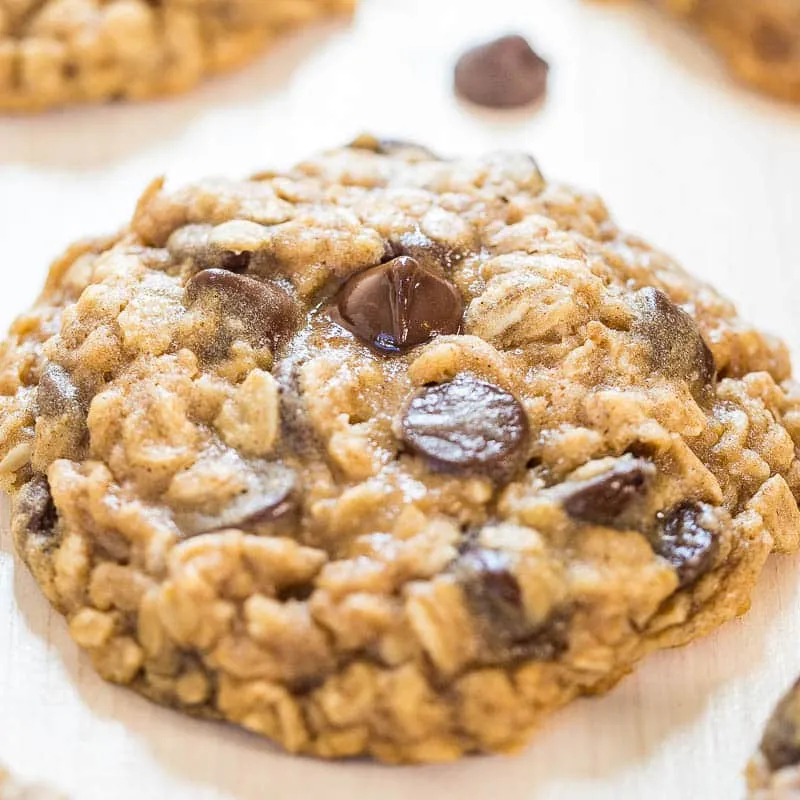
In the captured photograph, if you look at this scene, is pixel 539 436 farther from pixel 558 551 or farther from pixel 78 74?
pixel 78 74

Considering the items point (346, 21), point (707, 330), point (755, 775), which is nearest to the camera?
point (755, 775)

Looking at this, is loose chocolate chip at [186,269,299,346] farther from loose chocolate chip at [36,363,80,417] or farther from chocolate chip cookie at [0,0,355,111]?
chocolate chip cookie at [0,0,355,111]

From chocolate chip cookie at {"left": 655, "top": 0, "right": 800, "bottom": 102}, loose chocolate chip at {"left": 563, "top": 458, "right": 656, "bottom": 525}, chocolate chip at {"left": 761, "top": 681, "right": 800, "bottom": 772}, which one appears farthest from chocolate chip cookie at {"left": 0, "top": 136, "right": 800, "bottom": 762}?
chocolate chip cookie at {"left": 655, "top": 0, "right": 800, "bottom": 102}

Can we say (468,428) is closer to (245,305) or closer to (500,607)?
(500,607)

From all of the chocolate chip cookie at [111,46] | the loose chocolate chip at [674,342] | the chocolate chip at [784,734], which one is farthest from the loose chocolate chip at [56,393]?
the chocolate chip cookie at [111,46]

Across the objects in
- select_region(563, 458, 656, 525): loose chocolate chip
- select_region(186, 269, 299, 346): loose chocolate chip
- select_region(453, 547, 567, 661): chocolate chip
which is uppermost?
select_region(186, 269, 299, 346): loose chocolate chip

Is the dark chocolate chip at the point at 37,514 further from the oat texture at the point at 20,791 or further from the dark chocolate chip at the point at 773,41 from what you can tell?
the dark chocolate chip at the point at 773,41

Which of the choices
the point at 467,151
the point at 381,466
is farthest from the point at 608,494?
the point at 467,151

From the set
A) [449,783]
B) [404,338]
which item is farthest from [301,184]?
[449,783]
